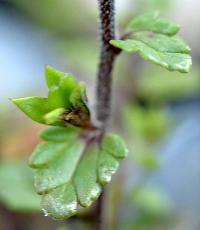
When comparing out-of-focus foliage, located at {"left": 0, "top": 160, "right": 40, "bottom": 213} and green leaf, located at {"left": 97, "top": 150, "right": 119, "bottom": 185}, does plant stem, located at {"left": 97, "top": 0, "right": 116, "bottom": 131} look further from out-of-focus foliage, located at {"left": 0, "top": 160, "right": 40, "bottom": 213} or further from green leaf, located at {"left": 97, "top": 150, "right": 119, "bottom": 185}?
out-of-focus foliage, located at {"left": 0, "top": 160, "right": 40, "bottom": 213}

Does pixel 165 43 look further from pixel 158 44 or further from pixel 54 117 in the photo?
pixel 54 117

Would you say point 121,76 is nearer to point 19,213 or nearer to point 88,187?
point 19,213

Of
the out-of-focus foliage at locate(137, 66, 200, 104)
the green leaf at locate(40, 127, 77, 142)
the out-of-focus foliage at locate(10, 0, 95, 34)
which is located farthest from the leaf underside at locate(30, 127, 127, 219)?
the out-of-focus foliage at locate(10, 0, 95, 34)

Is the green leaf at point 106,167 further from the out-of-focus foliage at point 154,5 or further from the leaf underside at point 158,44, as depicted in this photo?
the out-of-focus foliage at point 154,5

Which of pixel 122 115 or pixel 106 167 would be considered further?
pixel 122 115

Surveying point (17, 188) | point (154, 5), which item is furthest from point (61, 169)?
point (154, 5)

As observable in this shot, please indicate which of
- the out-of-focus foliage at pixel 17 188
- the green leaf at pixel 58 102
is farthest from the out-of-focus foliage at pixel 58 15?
the green leaf at pixel 58 102
